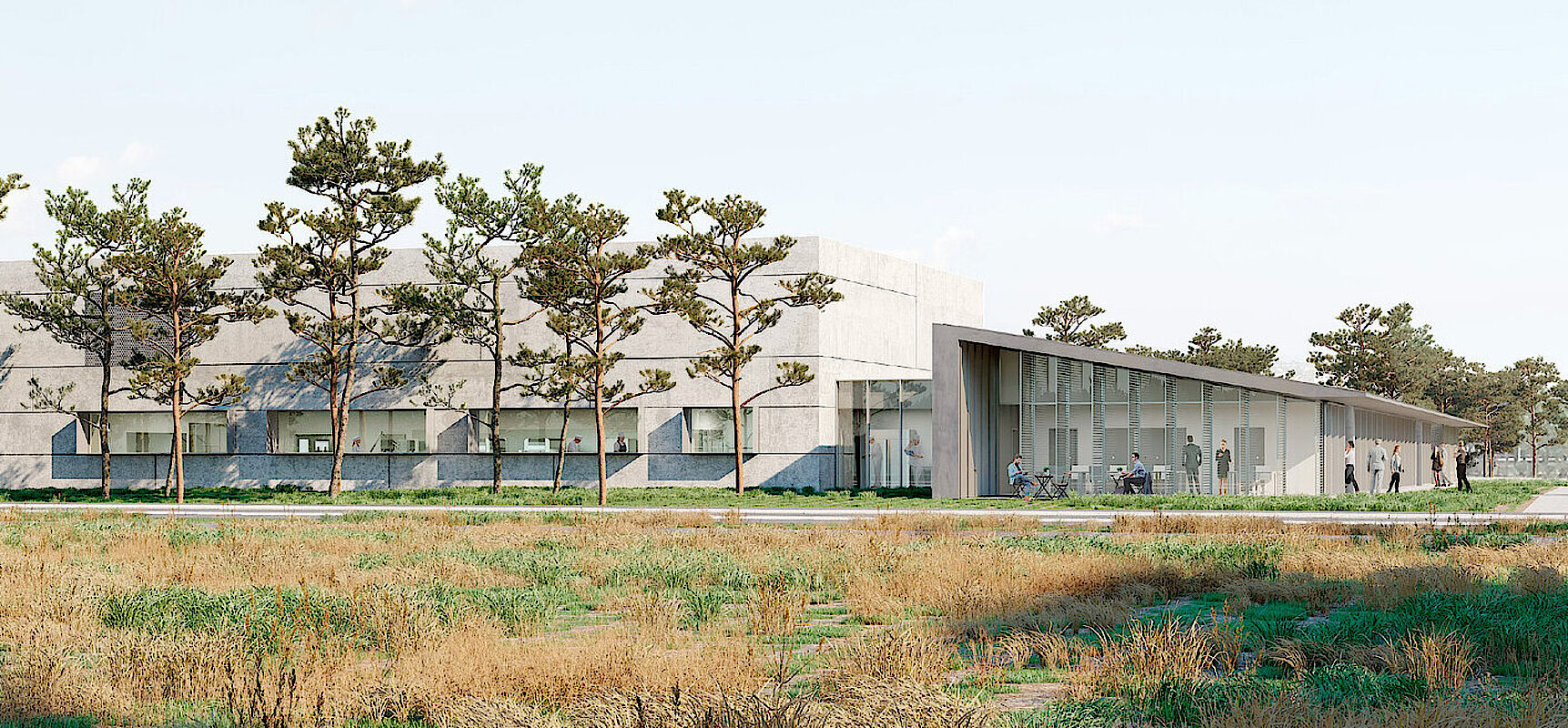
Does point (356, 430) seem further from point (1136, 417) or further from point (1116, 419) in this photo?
point (1136, 417)

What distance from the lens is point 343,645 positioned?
11203 millimetres

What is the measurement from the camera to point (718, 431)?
4450 cm

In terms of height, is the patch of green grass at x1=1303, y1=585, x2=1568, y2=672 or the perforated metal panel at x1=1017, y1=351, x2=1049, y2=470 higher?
the perforated metal panel at x1=1017, y1=351, x2=1049, y2=470

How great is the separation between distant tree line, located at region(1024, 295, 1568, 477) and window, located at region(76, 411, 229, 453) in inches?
1279

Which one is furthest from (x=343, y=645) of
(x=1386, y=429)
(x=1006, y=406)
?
(x=1386, y=429)

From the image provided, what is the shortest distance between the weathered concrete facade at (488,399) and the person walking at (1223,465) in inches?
432

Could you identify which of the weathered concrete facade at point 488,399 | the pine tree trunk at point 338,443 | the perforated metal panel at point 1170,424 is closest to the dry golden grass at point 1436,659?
the perforated metal panel at point 1170,424

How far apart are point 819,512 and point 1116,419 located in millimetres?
10101

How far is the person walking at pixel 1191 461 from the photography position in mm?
38406

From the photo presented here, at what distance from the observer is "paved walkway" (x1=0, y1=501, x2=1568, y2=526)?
28875 millimetres

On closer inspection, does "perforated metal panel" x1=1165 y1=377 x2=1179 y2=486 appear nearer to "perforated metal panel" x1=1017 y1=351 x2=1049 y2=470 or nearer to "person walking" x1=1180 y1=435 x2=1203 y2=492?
"person walking" x1=1180 y1=435 x2=1203 y2=492

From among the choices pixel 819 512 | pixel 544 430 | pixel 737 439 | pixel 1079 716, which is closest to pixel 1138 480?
pixel 819 512

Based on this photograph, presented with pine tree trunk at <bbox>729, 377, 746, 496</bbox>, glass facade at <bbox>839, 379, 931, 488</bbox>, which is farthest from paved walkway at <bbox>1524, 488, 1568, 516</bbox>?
pine tree trunk at <bbox>729, 377, 746, 496</bbox>

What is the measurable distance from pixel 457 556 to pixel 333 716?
1093 centimetres
